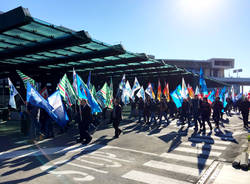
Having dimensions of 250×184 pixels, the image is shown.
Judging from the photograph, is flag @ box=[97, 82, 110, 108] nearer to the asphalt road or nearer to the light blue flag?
the asphalt road

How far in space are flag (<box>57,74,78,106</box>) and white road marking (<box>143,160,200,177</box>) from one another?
5185 millimetres

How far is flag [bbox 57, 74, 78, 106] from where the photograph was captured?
9.63 metres

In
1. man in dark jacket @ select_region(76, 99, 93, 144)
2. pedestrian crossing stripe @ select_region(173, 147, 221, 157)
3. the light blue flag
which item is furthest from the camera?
man in dark jacket @ select_region(76, 99, 93, 144)

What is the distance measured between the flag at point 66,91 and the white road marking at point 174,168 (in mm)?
5185

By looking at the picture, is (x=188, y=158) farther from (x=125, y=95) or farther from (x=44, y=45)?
(x=44, y=45)

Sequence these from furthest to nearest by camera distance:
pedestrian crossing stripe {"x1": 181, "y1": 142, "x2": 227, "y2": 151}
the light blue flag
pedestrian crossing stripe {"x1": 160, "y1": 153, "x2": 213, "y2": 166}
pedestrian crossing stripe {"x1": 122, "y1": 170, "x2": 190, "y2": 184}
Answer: pedestrian crossing stripe {"x1": 181, "y1": 142, "x2": 227, "y2": 151}
the light blue flag
pedestrian crossing stripe {"x1": 160, "y1": 153, "x2": 213, "y2": 166}
pedestrian crossing stripe {"x1": 122, "y1": 170, "x2": 190, "y2": 184}

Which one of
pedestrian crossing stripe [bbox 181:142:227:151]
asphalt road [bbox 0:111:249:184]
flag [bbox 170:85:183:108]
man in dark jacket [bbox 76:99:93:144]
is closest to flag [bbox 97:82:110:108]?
asphalt road [bbox 0:111:249:184]

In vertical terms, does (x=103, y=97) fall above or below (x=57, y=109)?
above

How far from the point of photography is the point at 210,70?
290 ft

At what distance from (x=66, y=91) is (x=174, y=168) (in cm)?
623

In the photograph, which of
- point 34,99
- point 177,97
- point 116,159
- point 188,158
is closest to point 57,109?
point 34,99

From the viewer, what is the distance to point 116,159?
6.47 m

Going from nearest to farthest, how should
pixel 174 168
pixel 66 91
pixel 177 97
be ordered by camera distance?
1. pixel 174 168
2. pixel 66 91
3. pixel 177 97

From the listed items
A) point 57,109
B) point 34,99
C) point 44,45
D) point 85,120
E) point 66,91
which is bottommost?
point 85,120
